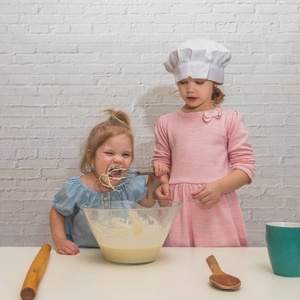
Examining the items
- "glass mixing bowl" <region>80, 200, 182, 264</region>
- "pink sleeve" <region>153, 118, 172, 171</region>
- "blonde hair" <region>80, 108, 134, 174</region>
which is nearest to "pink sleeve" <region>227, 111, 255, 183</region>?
"pink sleeve" <region>153, 118, 172, 171</region>

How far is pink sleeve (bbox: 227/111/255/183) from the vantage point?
4.99ft

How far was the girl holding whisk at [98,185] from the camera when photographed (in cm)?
140

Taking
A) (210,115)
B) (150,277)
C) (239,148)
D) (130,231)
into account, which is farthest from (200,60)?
(150,277)

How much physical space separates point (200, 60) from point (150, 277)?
3.28 ft

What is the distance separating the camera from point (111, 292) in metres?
0.71

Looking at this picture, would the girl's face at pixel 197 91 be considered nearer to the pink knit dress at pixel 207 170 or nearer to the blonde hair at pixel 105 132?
the pink knit dress at pixel 207 170

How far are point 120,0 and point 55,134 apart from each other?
797mm

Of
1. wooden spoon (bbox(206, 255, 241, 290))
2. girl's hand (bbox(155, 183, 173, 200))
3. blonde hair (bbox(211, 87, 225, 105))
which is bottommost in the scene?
girl's hand (bbox(155, 183, 173, 200))

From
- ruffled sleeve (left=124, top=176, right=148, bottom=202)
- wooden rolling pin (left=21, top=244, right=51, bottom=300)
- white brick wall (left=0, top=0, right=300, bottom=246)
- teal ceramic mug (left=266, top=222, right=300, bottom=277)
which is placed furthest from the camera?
white brick wall (left=0, top=0, right=300, bottom=246)

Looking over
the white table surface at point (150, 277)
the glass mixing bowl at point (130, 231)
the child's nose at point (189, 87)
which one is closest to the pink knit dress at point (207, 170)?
the child's nose at point (189, 87)

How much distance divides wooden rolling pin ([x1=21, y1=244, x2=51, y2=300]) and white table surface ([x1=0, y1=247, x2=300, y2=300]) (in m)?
0.02

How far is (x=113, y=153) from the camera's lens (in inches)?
56.9

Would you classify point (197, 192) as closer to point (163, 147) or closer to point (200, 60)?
point (163, 147)

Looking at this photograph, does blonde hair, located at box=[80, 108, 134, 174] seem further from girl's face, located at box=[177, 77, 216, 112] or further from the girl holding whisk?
girl's face, located at box=[177, 77, 216, 112]
